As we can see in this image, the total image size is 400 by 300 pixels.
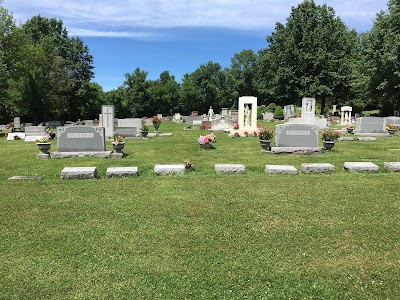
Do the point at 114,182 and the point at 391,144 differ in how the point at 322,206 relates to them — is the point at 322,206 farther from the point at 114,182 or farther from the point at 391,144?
the point at 391,144

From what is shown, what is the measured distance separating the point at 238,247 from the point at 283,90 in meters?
44.4

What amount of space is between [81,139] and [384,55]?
30621mm

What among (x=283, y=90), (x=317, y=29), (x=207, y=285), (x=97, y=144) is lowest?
(x=207, y=285)

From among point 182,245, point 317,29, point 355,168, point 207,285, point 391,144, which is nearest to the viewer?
point 207,285

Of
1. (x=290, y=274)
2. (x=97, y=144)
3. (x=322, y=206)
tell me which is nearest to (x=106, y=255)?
(x=290, y=274)

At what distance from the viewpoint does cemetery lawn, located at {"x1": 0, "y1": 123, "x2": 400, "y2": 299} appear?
3.66m

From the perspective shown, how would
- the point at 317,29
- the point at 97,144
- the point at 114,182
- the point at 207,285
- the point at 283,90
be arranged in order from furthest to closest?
the point at 283,90, the point at 317,29, the point at 97,144, the point at 114,182, the point at 207,285

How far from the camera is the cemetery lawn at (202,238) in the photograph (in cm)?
366

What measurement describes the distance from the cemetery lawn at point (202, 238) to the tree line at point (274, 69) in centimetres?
2538

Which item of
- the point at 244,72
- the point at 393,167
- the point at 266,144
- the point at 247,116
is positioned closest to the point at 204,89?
the point at 244,72

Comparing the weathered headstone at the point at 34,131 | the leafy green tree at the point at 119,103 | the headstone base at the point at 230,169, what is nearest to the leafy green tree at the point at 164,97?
the leafy green tree at the point at 119,103

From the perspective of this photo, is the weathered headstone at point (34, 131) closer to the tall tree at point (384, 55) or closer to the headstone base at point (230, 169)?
the headstone base at point (230, 169)

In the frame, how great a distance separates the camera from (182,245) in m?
4.62

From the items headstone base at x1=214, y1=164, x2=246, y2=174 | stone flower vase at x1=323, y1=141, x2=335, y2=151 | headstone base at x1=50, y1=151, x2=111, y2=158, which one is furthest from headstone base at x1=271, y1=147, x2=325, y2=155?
headstone base at x1=50, y1=151, x2=111, y2=158
